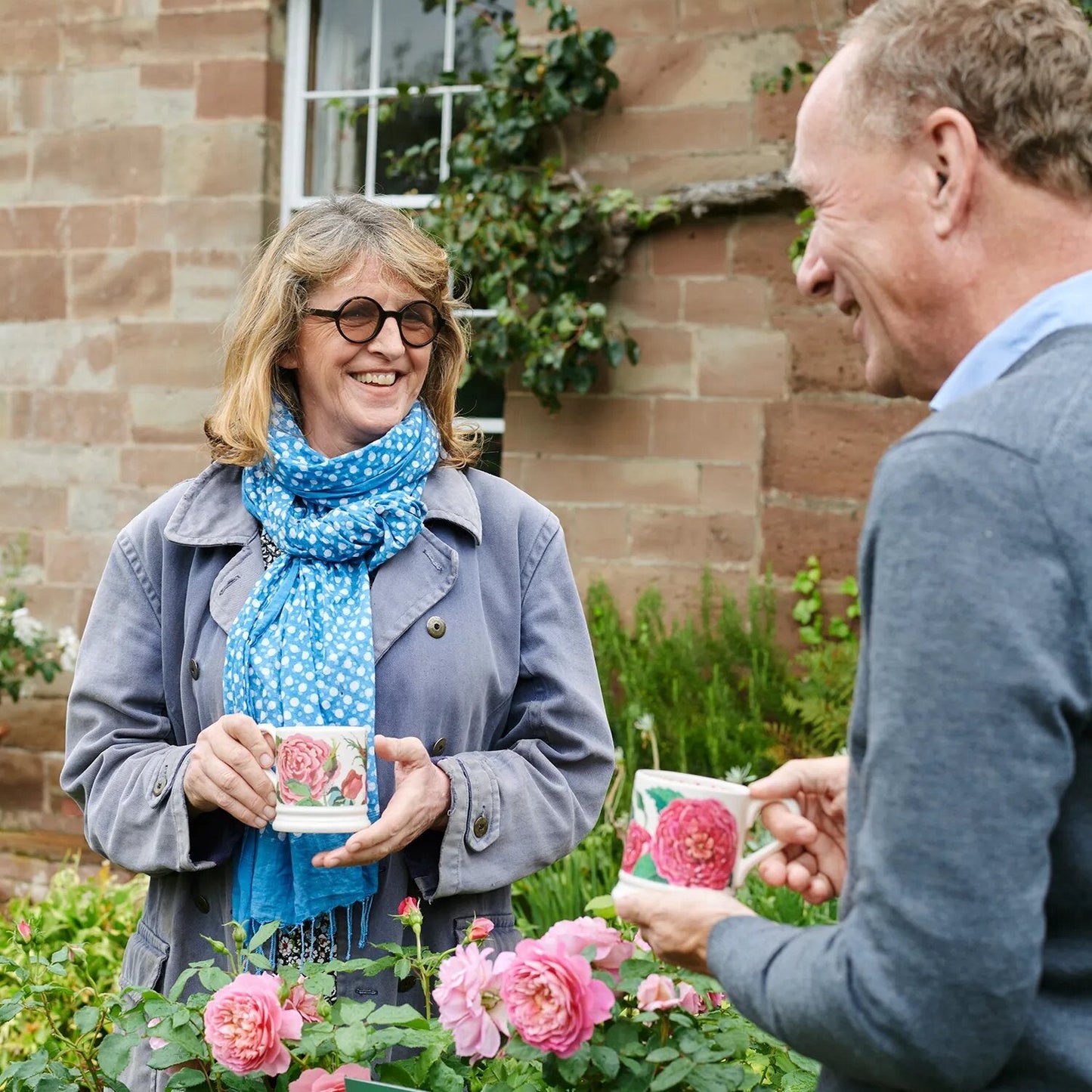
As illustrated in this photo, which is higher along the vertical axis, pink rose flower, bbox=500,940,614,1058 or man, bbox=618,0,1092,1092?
man, bbox=618,0,1092,1092

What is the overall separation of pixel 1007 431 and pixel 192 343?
513 centimetres

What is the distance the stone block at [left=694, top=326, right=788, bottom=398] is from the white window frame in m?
0.98

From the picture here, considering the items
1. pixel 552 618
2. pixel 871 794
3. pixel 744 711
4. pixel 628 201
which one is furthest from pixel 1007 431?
pixel 628 201

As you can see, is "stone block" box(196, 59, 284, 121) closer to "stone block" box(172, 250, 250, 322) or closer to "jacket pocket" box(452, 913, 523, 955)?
"stone block" box(172, 250, 250, 322)

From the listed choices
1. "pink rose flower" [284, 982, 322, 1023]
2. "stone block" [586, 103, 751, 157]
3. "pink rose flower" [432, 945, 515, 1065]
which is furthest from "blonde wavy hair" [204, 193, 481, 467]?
"stone block" [586, 103, 751, 157]

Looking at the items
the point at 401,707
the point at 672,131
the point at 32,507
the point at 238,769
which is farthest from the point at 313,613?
the point at 32,507

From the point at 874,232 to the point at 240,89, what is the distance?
498 centimetres

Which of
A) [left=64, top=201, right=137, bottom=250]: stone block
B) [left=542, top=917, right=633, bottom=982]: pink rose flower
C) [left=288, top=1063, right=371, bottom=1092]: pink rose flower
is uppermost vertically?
[left=64, top=201, right=137, bottom=250]: stone block

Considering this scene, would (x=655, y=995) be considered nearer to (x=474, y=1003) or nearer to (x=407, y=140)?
(x=474, y=1003)

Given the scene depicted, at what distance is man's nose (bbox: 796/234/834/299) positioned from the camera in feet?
3.86

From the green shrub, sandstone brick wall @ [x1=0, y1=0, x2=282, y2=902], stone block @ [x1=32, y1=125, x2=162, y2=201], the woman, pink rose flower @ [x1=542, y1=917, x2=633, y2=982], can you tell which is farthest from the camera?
stone block @ [x1=32, y1=125, x2=162, y2=201]

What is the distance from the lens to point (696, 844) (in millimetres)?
1243

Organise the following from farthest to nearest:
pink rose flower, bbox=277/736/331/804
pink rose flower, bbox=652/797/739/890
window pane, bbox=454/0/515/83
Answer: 1. window pane, bbox=454/0/515/83
2. pink rose flower, bbox=277/736/331/804
3. pink rose flower, bbox=652/797/739/890

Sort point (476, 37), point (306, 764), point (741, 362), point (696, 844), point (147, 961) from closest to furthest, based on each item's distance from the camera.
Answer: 1. point (696, 844)
2. point (306, 764)
3. point (147, 961)
4. point (741, 362)
5. point (476, 37)
